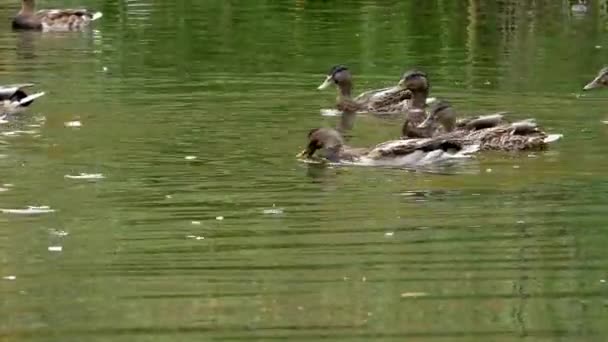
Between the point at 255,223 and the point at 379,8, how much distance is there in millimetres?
20278

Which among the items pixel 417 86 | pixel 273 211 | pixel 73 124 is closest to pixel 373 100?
pixel 417 86

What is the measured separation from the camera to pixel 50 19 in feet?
96.8

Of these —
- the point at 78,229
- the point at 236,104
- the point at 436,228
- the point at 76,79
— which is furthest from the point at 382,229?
the point at 76,79

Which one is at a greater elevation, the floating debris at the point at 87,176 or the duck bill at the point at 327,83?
the floating debris at the point at 87,176

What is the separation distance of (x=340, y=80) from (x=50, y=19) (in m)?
10.9

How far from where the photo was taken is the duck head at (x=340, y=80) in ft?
64.6

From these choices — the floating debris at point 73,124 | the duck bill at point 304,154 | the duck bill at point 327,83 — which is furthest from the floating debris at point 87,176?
the duck bill at point 327,83

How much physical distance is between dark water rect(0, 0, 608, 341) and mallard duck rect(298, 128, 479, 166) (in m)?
0.27

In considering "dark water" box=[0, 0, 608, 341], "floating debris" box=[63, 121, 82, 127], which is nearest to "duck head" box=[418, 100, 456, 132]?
"dark water" box=[0, 0, 608, 341]

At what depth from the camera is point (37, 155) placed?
1545cm

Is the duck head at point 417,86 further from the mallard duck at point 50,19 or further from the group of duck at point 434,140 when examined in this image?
the mallard duck at point 50,19

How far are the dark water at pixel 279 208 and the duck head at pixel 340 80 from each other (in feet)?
0.75

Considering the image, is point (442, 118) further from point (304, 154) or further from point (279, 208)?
point (279, 208)

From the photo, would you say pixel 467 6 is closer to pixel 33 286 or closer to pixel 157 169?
pixel 157 169
